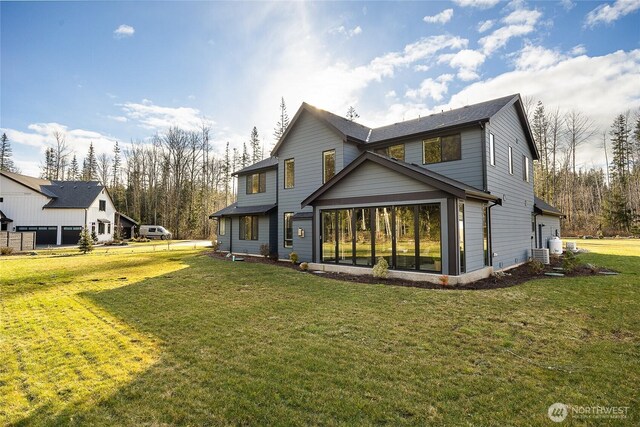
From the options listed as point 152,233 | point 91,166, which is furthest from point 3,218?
point 91,166

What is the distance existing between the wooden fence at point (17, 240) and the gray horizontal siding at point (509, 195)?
1176 inches

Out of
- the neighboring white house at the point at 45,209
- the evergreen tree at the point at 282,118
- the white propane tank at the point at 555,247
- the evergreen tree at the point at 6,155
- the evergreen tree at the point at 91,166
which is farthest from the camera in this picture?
the evergreen tree at the point at 91,166

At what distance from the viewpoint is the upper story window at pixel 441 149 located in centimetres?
1191

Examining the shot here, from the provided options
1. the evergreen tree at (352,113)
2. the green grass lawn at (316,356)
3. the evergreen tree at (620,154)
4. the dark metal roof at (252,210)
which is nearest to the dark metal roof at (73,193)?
the dark metal roof at (252,210)

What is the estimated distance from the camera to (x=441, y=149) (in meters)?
12.3

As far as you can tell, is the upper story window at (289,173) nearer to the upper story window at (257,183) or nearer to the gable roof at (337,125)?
the gable roof at (337,125)

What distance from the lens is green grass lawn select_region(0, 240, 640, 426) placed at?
10.3 feet

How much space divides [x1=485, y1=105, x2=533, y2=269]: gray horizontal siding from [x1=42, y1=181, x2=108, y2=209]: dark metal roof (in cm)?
3502

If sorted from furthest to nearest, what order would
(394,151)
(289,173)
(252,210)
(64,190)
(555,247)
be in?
(64,190)
(252,210)
(555,247)
(289,173)
(394,151)

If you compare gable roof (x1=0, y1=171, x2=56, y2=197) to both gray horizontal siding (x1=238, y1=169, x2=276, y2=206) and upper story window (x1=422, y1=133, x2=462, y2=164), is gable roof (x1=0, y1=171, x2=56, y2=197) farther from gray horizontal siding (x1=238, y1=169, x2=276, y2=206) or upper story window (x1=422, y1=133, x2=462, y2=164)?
upper story window (x1=422, y1=133, x2=462, y2=164)

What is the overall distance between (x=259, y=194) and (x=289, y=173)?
11.8ft

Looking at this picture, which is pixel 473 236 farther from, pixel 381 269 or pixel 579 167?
pixel 579 167

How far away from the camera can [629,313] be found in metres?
6.40

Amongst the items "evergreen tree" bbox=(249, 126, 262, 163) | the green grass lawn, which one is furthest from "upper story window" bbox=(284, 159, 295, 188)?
"evergreen tree" bbox=(249, 126, 262, 163)
